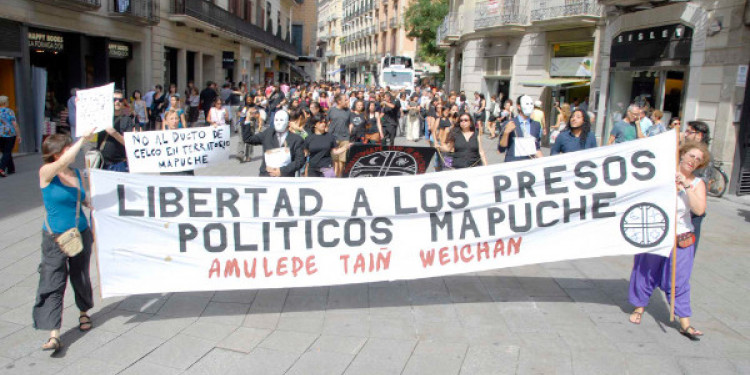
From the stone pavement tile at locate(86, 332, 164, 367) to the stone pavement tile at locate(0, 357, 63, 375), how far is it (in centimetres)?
26

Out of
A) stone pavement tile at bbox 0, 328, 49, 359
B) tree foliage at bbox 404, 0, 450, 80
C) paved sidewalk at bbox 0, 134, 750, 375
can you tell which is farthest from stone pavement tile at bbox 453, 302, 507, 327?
tree foliage at bbox 404, 0, 450, 80

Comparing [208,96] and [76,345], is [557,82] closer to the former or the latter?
[208,96]

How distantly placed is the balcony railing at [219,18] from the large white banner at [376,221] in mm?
20183

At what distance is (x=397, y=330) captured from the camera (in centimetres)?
477

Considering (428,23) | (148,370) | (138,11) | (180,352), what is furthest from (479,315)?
(428,23)

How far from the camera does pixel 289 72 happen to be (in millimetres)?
64562

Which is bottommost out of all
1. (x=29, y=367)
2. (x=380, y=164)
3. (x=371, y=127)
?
(x=29, y=367)

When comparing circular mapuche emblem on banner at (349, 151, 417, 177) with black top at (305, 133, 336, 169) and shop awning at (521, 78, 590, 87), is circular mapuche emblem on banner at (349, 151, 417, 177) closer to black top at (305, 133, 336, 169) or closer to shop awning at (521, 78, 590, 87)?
black top at (305, 133, 336, 169)

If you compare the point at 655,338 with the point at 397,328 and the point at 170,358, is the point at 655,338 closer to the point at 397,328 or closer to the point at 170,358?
the point at 397,328

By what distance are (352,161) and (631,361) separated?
394 cm

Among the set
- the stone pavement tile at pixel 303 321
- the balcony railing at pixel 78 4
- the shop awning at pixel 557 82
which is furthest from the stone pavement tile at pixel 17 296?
the shop awning at pixel 557 82

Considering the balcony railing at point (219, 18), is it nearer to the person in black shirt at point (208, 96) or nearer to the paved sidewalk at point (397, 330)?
the person in black shirt at point (208, 96)

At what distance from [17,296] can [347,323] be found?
2.93 meters

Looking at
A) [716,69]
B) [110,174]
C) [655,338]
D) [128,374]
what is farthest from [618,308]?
[716,69]
